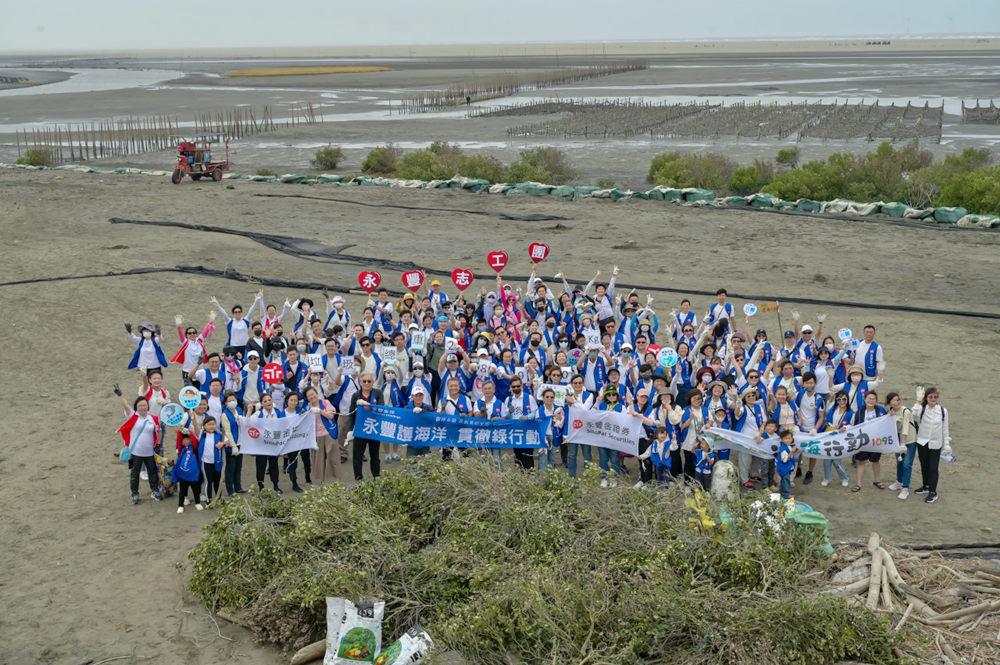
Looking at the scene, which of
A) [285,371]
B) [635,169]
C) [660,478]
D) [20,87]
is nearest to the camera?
A: [660,478]

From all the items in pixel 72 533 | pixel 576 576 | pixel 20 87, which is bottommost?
pixel 72 533

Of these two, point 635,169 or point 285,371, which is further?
point 635,169

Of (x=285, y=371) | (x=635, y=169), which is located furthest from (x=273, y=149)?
(x=285, y=371)

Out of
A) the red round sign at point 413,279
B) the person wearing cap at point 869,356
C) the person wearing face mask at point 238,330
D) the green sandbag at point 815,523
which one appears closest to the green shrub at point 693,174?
the red round sign at point 413,279

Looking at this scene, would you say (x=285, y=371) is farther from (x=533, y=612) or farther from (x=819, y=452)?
(x=819, y=452)

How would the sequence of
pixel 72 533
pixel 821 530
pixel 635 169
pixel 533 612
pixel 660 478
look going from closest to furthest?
pixel 533 612 → pixel 821 530 → pixel 72 533 → pixel 660 478 → pixel 635 169

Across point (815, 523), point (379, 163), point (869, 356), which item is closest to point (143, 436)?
point (815, 523)

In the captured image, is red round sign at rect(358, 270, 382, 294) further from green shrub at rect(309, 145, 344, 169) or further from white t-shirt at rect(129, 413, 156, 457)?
green shrub at rect(309, 145, 344, 169)

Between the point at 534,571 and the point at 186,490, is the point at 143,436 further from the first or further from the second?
the point at 534,571
